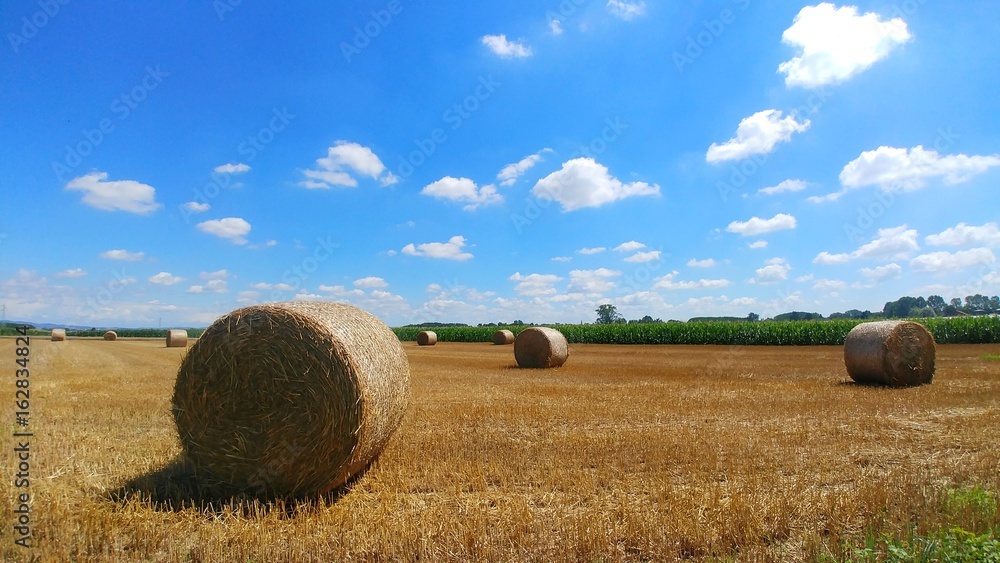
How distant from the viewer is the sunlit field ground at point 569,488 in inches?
170

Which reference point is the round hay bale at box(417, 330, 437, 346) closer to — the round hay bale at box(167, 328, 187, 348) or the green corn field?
the green corn field

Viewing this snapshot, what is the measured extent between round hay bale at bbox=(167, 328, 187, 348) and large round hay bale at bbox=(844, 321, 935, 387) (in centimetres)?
4255

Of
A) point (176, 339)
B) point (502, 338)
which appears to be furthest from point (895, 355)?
point (176, 339)

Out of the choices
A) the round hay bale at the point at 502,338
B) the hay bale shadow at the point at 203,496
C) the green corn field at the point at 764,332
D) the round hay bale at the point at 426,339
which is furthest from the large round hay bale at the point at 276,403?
the round hay bale at the point at 426,339

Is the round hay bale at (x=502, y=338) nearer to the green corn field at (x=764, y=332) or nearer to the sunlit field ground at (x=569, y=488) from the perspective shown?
the green corn field at (x=764, y=332)

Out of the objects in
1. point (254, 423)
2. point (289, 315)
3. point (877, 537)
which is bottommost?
point (877, 537)

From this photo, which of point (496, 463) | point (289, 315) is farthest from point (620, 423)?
point (289, 315)

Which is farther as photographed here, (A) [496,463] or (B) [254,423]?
(A) [496,463]

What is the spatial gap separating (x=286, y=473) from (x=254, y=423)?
591mm

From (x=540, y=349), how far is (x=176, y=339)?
33.5 m

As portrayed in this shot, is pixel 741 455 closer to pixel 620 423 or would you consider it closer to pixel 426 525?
pixel 620 423

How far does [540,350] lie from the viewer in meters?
22.1

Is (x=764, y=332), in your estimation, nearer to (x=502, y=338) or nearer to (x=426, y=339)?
(x=502, y=338)

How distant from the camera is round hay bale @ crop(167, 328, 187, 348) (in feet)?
140
